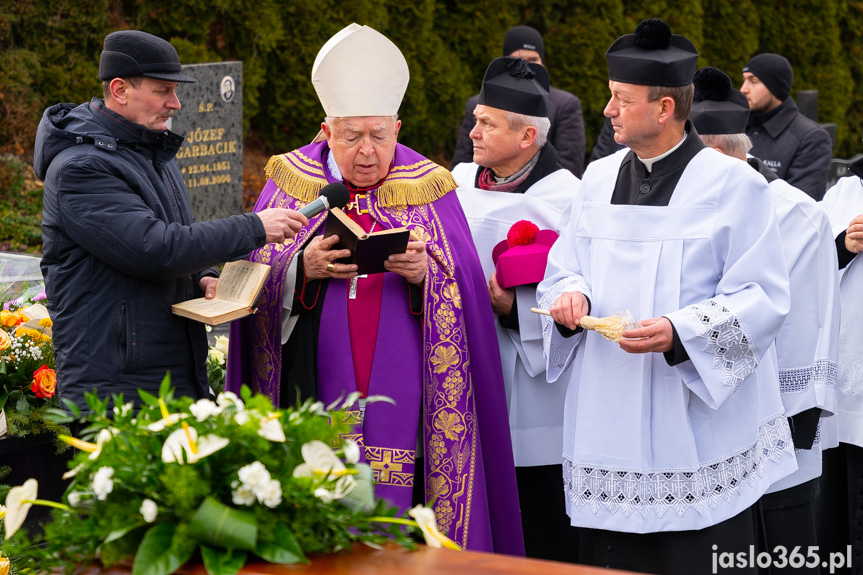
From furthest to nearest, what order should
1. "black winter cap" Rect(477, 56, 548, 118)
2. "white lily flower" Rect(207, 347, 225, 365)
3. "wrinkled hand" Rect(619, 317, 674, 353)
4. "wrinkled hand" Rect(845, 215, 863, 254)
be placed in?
"white lily flower" Rect(207, 347, 225, 365) → "wrinkled hand" Rect(845, 215, 863, 254) → "black winter cap" Rect(477, 56, 548, 118) → "wrinkled hand" Rect(619, 317, 674, 353)

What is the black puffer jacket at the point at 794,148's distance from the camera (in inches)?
285

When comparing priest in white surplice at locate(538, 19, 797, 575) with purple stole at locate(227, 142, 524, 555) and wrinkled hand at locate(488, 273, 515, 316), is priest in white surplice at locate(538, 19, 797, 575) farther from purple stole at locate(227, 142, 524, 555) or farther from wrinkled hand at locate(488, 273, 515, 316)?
wrinkled hand at locate(488, 273, 515, 316)

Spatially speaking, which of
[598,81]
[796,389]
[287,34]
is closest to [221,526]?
[796,389]

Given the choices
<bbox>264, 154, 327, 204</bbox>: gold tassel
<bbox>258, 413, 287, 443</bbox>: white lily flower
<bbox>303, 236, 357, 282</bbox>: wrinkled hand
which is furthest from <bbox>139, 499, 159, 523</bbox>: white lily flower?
<bbox>264, 154, 327, 204</bbox>: gold tassel

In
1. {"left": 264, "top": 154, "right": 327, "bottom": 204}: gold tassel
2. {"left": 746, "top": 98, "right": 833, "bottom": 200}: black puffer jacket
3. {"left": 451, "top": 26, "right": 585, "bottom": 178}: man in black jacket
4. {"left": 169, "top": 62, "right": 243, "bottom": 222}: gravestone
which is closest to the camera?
{"left": 264, "top": 154, "right": 327, "bottom": 204}: gold tassel

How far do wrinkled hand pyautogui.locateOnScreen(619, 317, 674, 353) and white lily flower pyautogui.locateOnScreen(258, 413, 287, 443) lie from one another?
4.72ft

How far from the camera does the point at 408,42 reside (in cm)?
1077

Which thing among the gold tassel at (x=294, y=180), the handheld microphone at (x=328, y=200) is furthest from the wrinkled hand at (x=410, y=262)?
the gold tassel at (x=294, y=180)

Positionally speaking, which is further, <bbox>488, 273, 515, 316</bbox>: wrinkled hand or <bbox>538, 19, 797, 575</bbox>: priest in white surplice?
<bbox>488, 273, 515, 316</bbox>: wrinkled hand

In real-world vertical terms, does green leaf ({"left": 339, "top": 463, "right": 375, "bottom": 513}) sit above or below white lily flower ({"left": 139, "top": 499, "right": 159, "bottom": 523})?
below

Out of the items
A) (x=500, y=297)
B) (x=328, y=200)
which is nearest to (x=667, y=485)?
(x=500, y=297)

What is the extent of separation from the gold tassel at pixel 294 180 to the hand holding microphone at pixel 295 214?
8.3 inches

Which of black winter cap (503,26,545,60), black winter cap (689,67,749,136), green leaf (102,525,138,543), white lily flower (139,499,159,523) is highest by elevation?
black winter cap (503,26,545,60)

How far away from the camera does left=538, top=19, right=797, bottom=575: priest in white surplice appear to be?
3465 mm
